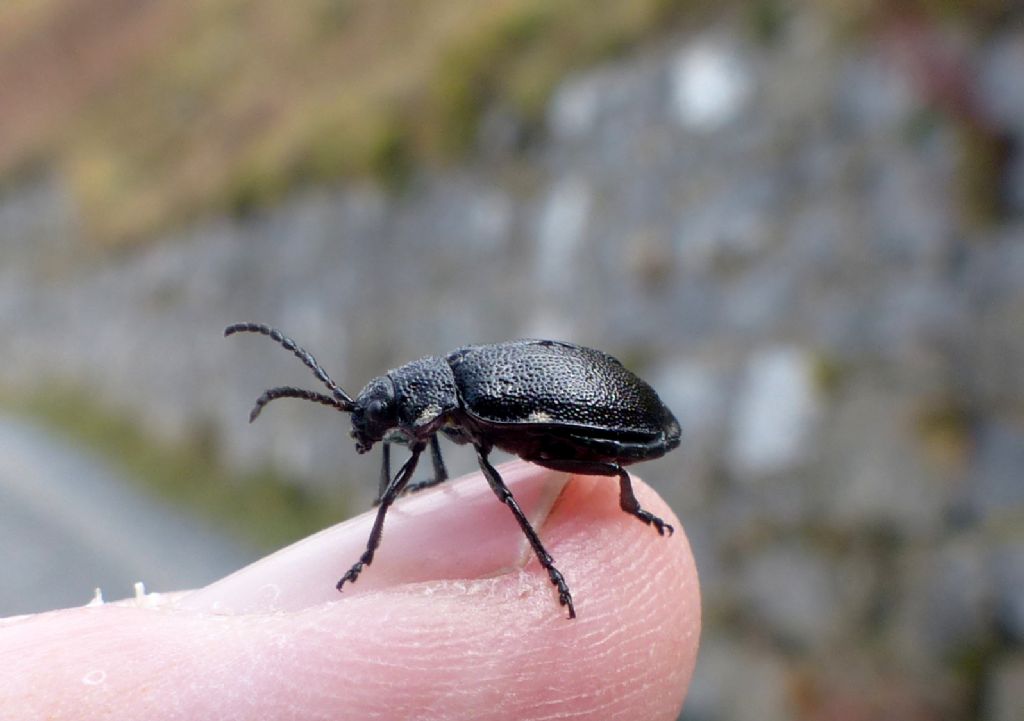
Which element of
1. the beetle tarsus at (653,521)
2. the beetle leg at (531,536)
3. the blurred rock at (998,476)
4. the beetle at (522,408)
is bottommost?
the blurred rock at (998,476)

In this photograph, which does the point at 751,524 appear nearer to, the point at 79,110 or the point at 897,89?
the point at 897,89

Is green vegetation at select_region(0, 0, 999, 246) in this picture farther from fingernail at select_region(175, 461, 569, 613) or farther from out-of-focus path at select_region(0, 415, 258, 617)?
out-of-focus path at select_region(0, 415, 258, 617)

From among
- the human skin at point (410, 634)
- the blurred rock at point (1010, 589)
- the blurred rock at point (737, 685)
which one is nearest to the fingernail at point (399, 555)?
Result: the human skin at point (410, 634)

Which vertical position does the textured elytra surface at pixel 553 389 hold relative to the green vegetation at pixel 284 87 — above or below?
below

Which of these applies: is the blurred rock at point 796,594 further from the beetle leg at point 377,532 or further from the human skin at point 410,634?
the beetle leg at point 377,532

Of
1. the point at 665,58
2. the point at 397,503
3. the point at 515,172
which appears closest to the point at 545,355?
the point at 397,503

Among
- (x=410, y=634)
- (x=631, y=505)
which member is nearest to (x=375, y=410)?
(x=410, y=634)

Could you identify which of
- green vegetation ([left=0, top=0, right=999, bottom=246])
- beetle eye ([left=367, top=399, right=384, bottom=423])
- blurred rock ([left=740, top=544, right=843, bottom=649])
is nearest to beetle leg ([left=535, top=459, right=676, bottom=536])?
beetle eye ([left=367, top=399, right=384, bottom=423])
